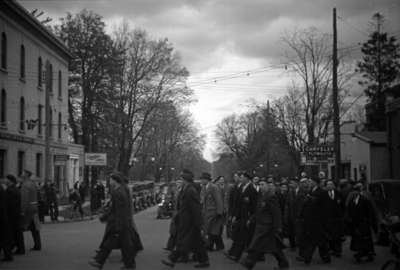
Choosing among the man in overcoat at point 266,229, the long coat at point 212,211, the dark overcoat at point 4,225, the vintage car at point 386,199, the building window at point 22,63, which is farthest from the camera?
the building window at point 22,63

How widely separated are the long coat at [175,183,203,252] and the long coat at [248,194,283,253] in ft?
3.74

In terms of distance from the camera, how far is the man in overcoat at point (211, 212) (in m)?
15.7

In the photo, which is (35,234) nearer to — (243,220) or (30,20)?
(243,220)

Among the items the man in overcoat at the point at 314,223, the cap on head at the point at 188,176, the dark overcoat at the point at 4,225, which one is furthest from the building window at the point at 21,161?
the man in overcoat at the point at 314,223

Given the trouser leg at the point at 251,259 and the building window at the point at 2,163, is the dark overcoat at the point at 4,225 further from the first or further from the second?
the building window at the point at 2,163

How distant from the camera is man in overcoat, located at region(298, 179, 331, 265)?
43.5 ft

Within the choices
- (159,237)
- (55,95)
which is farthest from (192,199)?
(55,95)

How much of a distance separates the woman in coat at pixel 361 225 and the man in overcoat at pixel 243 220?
2296mm

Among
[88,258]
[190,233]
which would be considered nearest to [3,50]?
[88,258]

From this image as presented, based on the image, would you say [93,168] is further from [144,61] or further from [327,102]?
[327,102]

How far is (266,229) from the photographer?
12133 mm

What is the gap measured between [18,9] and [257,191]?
26.4 meters

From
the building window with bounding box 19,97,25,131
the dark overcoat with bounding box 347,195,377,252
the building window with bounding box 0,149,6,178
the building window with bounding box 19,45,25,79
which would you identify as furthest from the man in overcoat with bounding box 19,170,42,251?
the building window with bounding box 19,45,25,79

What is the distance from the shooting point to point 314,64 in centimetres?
3588
